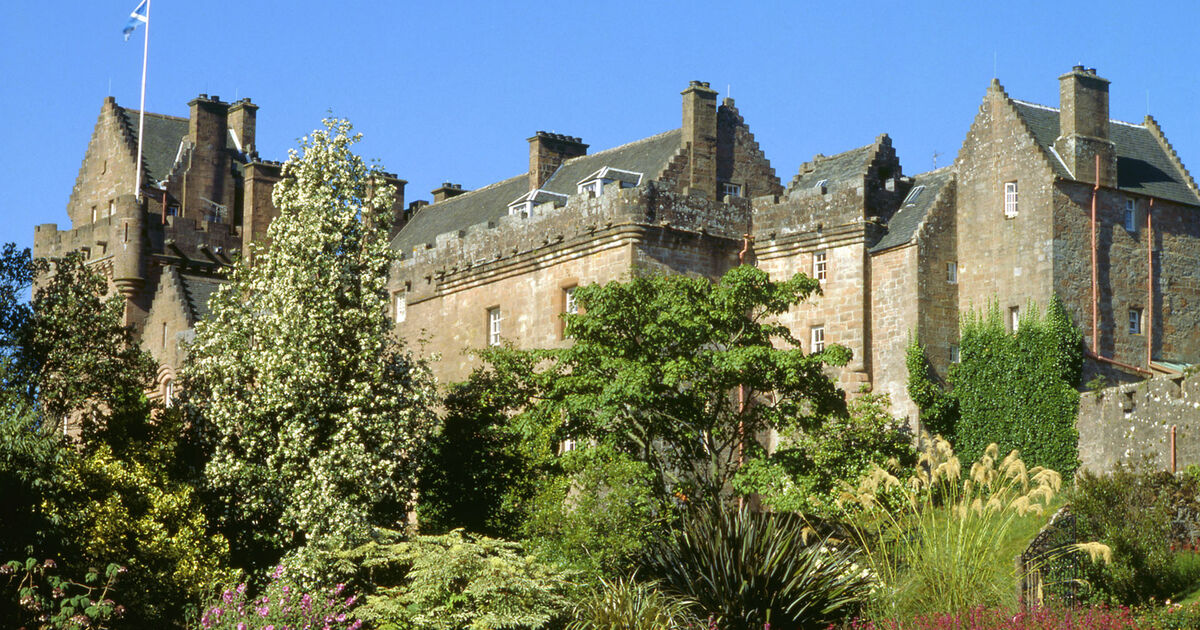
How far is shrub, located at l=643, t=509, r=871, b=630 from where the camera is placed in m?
25.2

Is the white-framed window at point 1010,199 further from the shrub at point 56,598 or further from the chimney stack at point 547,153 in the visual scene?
the shrub at point 56,598

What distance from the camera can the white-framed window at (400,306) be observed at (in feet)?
175

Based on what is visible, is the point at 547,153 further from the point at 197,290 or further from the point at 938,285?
the point at 938,285

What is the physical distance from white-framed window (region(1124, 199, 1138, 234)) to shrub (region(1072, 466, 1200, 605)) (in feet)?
39.1

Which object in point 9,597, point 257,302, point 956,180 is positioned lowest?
point 9,597

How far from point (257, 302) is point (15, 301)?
5.77 meters

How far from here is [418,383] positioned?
34188 millimetres

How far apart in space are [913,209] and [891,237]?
129cm

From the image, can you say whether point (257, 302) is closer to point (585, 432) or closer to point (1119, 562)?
point (585, 432)

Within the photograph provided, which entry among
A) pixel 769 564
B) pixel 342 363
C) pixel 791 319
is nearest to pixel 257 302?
pixel 342 363

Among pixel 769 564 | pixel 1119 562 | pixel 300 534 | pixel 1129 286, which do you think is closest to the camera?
pixel 769 564

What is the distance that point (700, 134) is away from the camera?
47.4m

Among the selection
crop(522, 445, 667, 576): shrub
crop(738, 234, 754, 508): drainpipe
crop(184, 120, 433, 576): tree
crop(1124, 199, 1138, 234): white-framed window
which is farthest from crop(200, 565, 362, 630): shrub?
crop(1124, 199, 1138, 234): white-framed window

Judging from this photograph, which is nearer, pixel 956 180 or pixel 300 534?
pixel 300 534
